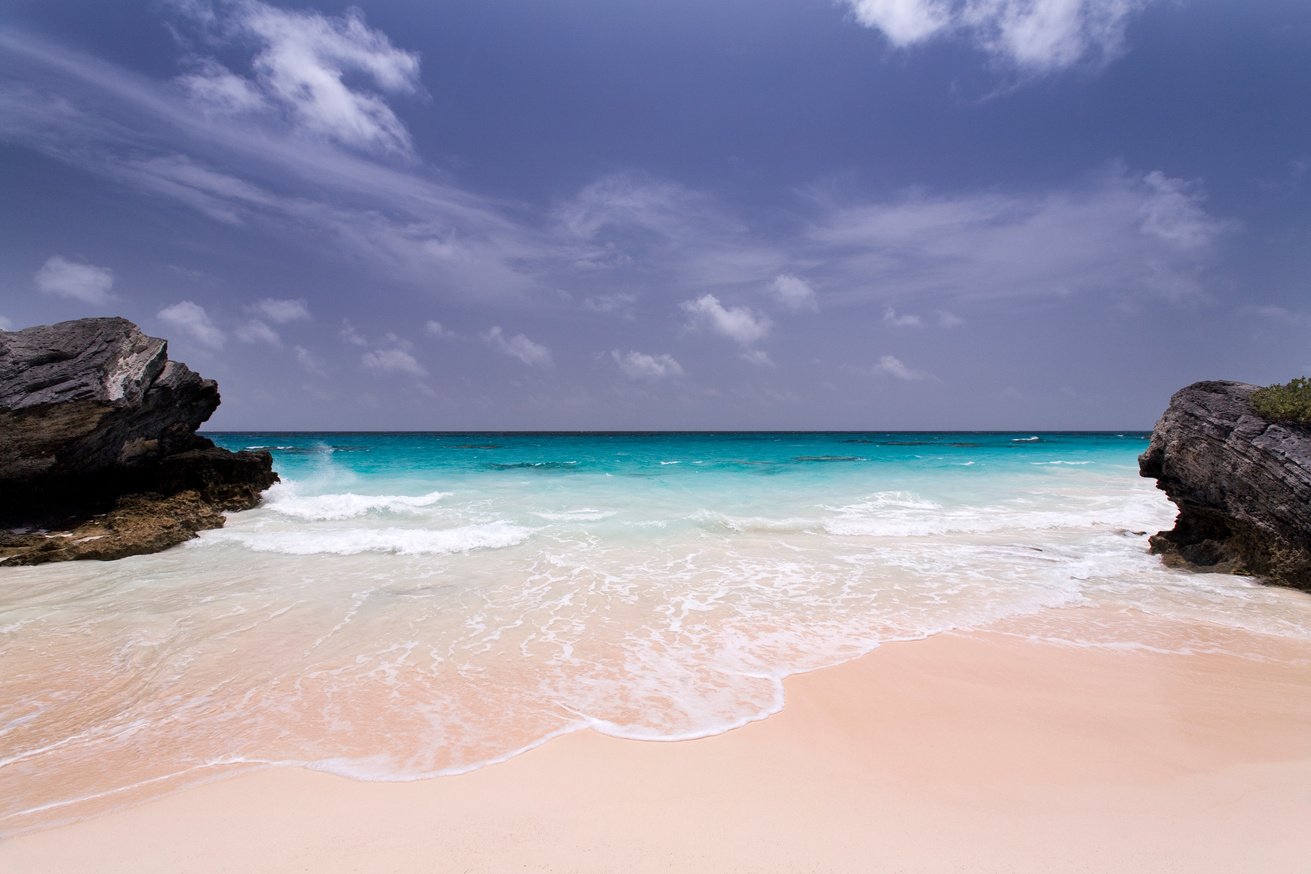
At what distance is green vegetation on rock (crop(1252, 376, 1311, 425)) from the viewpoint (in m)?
8.88

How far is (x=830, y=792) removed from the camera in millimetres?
3557

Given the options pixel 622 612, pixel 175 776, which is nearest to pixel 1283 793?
pixel 622 612

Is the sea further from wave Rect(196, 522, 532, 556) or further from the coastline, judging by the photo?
the coastline

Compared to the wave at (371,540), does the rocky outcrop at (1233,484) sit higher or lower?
higher

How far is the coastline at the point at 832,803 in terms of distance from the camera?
2.96 meters

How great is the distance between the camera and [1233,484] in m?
9.34

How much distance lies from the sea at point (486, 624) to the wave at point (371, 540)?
3.7 inches

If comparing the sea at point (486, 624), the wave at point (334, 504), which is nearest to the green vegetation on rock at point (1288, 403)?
the sea at point (486, 624)

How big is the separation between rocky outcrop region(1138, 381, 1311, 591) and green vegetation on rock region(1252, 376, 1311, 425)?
0.47 feet

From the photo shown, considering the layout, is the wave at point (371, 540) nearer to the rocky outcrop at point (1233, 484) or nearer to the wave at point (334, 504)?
the wave at point (334, 504)

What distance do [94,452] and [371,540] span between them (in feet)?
25.4

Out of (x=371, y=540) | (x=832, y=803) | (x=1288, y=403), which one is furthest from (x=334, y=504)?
(x=1288, y=403)

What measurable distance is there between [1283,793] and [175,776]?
7.26m

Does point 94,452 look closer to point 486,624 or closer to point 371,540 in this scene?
point 371,540
